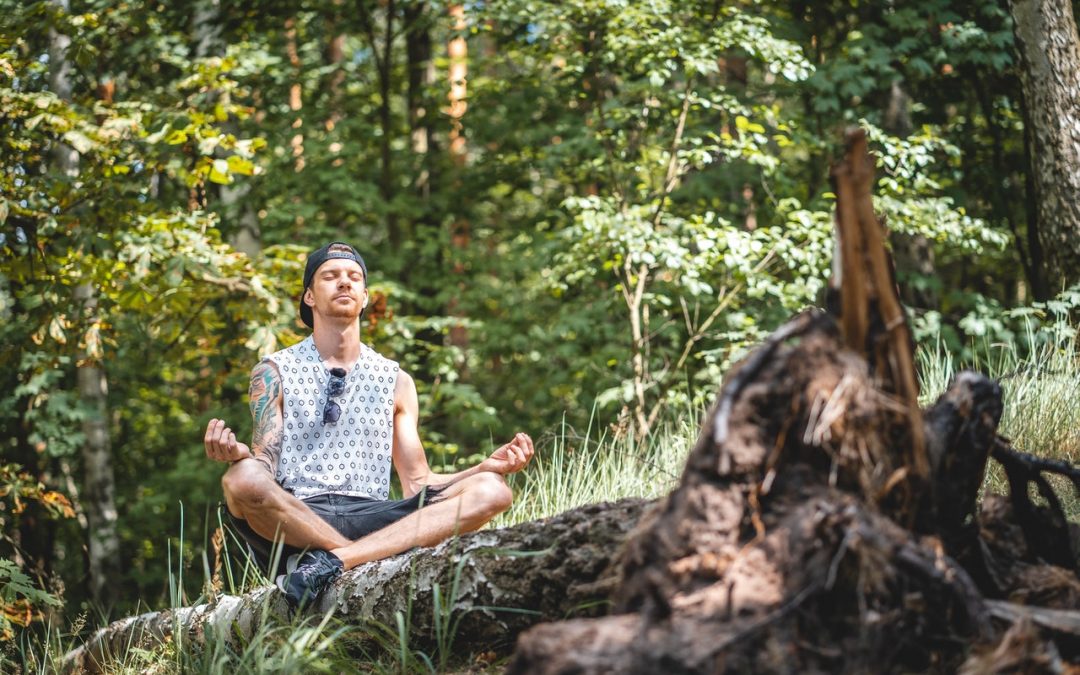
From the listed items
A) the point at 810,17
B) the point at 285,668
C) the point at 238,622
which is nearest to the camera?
the point at 285,668

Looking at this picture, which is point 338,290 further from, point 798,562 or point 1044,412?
point 1044,412

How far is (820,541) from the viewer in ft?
5.29

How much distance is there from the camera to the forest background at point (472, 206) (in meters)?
5.29

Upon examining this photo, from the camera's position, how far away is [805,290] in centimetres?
636

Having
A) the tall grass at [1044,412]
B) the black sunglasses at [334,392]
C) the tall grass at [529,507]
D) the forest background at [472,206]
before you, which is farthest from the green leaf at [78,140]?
the tall grass at [1044,412]

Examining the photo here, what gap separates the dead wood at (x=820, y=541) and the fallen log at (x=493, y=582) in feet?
1.80

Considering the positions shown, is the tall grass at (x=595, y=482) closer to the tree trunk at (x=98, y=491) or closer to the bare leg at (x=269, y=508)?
the bare leg at (x=269, y=508)

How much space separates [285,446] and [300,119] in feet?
Answer: 20.0

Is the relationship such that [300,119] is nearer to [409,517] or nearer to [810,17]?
[810,17]

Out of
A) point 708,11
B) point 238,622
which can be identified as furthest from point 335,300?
point 708,11

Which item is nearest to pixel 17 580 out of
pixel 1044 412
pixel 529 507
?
pixel 529 507

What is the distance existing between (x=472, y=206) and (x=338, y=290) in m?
5.96

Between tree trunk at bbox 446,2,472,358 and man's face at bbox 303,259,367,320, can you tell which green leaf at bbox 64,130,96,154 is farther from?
tree trunk at bbox 446,2,472,358

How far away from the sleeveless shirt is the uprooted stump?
7.56 feet
